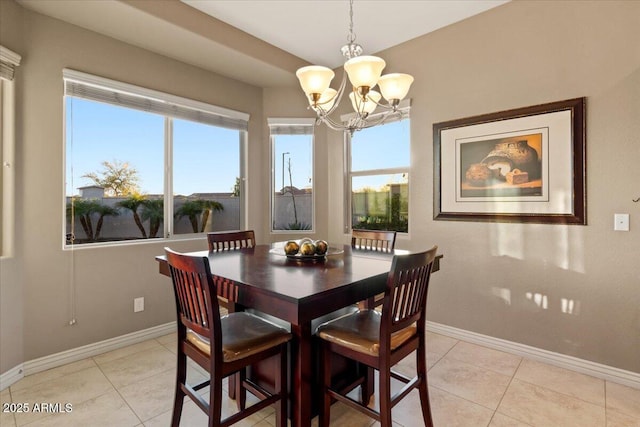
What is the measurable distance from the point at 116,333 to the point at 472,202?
3.36 meters

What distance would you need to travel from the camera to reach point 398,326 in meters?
1.53

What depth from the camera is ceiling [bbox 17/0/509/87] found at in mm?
2516

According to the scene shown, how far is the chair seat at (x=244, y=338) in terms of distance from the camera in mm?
1499

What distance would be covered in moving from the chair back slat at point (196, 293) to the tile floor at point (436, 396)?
768mm

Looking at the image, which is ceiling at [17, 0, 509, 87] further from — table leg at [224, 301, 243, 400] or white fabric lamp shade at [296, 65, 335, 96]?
table leg at [224, 301, 243, 400]

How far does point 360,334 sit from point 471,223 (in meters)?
1.84

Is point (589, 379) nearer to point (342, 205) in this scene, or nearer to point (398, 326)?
point (398, 326)

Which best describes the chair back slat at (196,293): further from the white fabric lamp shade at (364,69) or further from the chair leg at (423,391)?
the white fabric lamp shade at (364,69)

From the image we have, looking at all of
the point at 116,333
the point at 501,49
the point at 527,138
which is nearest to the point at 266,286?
the point at 116,333

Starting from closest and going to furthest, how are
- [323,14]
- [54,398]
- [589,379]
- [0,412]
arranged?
[0,412] < [54,398] < [589,379] < [323,14]

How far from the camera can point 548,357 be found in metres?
2.54

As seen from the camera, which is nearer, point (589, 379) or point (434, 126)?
point (589, 379)

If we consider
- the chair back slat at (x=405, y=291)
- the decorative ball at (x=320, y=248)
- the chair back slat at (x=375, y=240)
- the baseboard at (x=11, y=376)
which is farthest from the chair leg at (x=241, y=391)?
the baseboard at (x=11, y=376)

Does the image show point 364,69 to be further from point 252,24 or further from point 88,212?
point 88,212
